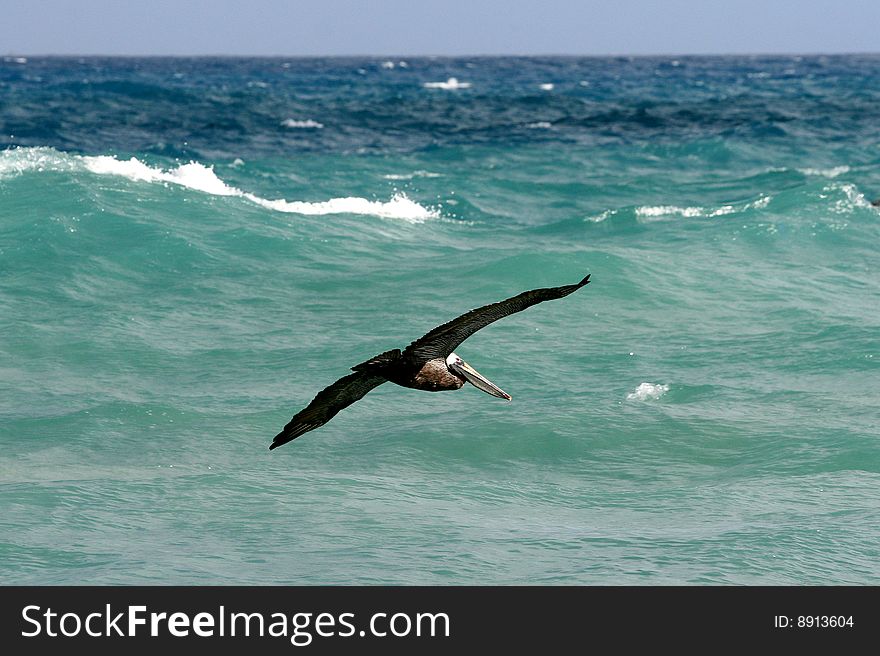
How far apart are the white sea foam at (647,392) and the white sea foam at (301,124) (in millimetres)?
38542

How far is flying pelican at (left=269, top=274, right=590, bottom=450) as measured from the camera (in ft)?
31.0

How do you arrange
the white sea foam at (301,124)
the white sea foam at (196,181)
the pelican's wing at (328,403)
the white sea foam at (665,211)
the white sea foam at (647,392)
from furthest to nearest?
the white sea foam at (301,124)
the white sea foam at (665,211)
the white sea foam at (196,181)
the white sea foam at (647,392)
the pelican's wing at (328,403)

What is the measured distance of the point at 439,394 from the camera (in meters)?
20.6

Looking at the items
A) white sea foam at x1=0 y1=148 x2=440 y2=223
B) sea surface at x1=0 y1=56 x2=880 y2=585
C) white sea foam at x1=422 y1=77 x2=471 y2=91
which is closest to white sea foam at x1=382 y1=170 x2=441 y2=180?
sea surface at x1=0 y1=56 x2=880 y2=585

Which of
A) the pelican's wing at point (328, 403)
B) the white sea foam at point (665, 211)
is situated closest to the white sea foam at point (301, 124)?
the white sea foam at point (665, 211)

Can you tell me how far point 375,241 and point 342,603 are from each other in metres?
17.8

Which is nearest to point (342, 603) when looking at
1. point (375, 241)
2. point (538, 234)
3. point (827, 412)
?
point (827, 412)

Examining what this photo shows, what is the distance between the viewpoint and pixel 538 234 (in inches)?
1262

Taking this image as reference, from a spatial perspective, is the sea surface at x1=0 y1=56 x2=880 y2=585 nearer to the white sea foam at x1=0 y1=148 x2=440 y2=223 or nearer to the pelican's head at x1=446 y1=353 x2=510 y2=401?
the white sea foam at x1=0 y1=148 x2=440 y2=223

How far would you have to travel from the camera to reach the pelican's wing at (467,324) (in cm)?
790

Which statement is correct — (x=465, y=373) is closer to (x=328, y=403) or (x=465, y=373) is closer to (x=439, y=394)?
(x=328, y=403)

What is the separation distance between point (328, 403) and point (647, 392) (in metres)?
10.6

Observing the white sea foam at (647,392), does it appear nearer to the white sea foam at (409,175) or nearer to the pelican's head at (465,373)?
the pelican's head at (465,373)

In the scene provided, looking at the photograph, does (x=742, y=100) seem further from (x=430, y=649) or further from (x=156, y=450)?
(x=430, y=649)
